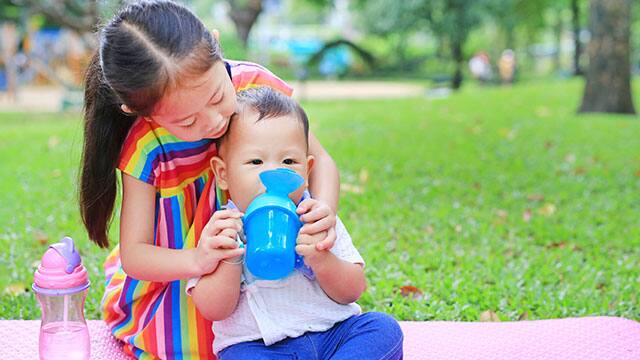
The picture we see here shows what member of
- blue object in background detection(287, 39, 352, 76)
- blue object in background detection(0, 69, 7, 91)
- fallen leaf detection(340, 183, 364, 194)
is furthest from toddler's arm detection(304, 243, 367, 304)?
blue object in background detection(287, 39, 352, 76)

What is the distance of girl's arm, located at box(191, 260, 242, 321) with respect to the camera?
6.66ft

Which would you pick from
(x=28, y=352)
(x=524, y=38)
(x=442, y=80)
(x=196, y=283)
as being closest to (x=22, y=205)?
(x=28, y=352)

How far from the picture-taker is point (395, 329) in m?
2.13

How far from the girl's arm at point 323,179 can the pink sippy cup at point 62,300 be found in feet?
2.24

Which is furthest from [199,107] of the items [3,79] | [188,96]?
[3,79]

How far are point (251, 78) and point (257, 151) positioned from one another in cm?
36

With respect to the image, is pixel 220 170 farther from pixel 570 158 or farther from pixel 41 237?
pixel 570 158

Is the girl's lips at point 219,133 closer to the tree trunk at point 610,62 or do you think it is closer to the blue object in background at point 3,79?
the tree trunk at point 610,62

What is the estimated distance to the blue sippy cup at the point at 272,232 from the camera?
1.85m

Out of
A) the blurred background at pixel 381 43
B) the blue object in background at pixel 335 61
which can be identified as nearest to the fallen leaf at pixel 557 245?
the blurred background at pixel 381 43

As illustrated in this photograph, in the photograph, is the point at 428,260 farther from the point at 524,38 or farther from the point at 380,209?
the point at 524,38

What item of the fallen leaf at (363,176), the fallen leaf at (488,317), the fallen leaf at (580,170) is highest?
the fallen leaf at (363,176)

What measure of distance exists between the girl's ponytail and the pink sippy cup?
6.4 inches

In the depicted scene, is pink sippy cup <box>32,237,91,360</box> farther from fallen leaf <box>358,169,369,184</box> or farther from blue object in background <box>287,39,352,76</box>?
blue object in background <box>287,39,352,76</box>
